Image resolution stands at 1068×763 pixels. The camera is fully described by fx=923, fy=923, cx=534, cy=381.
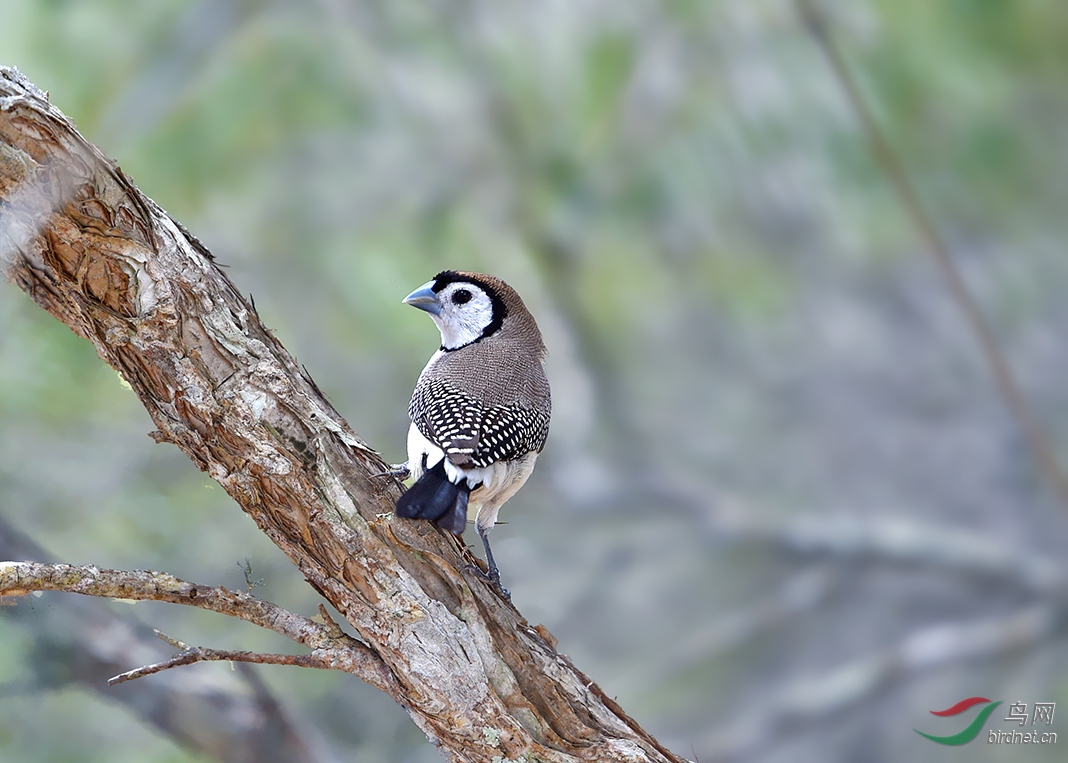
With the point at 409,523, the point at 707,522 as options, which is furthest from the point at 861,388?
the point at 409,523

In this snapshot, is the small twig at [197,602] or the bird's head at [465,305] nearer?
the small twig at [197,602]

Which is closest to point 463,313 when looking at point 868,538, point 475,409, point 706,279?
point 475,409

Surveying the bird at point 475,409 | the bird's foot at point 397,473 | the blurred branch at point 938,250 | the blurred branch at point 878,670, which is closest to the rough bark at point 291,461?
the bird's foot at point 397,473

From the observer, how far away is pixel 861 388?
3.49m

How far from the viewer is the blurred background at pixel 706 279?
3248mm

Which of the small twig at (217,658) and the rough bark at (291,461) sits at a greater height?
the rough bark at (291,461)

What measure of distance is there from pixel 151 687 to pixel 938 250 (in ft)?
10.1

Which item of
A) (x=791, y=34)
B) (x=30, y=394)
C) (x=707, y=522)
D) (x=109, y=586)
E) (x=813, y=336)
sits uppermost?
(x=791, y=34)

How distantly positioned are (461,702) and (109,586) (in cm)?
67

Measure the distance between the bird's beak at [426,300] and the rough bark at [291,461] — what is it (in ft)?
2.33

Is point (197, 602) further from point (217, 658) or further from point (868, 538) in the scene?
point (868, 538)

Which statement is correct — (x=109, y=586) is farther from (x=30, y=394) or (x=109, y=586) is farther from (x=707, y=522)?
(x=707, y=522)

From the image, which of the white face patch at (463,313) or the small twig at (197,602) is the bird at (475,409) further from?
the small twig at (197,602)

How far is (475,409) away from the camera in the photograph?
210 centimetres
